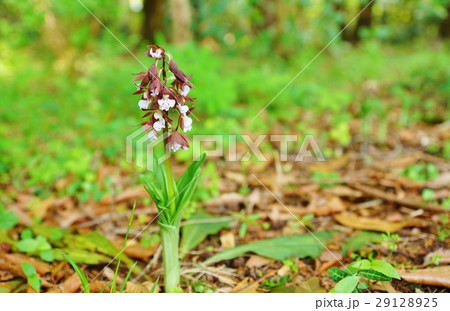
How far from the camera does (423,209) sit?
92.6 inches

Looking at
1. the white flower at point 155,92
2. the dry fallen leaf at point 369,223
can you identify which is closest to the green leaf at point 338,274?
the dry fallen leaf at point 369,223

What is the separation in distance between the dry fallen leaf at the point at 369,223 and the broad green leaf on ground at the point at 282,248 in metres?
0.21

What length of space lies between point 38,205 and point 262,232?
158cm

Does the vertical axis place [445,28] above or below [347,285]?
above

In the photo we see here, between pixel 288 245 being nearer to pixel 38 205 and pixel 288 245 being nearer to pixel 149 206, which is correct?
pixel 149 206

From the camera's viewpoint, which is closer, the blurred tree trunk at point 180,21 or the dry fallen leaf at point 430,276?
the dry fallen leaf at point 430,276

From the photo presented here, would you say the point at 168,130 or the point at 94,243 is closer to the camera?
the point at 168,130

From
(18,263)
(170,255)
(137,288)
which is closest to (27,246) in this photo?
(18,263)

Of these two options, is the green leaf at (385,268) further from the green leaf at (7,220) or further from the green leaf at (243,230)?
the green leaf at (7,220)

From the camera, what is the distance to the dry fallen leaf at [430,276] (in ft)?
5.56

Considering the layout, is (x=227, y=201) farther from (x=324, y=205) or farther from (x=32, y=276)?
(x=32, y=276)

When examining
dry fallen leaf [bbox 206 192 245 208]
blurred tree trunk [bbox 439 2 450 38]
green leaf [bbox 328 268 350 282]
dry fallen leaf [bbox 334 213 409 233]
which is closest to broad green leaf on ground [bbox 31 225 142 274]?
dry fallen leaf [bbox 206 192 245 208]

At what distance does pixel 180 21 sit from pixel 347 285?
13.3ft

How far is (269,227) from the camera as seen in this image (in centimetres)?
236
